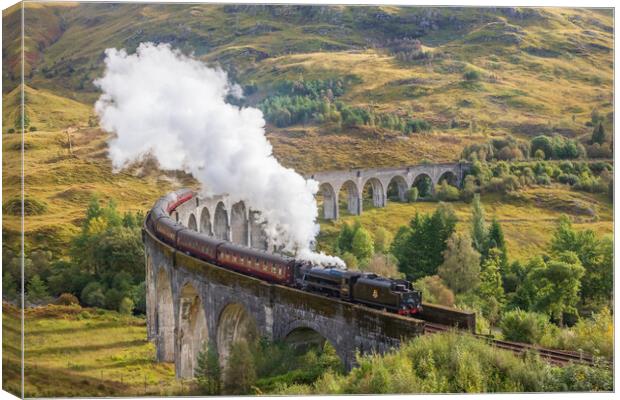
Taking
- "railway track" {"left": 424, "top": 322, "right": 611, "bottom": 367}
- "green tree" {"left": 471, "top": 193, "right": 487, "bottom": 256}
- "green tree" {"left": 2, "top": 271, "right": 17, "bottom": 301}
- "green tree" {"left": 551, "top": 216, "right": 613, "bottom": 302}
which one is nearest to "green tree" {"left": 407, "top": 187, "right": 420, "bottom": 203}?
"green tree" {"left": 471, "top": 193, "right": 487, "bottom": 256}

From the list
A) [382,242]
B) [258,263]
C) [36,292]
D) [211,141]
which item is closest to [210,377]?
[258,263]

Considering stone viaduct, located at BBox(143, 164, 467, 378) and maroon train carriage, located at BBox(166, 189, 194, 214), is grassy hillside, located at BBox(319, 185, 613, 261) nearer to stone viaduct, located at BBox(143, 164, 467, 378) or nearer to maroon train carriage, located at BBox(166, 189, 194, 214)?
maroon train carriage, located at BBox(166, 189, 194, 214)

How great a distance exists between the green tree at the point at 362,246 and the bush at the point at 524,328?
107 ft

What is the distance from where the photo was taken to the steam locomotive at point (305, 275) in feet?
86.7

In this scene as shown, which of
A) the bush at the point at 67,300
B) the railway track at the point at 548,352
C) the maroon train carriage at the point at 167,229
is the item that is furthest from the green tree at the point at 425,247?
the railway track at the point at 548,352

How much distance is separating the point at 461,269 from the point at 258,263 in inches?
953

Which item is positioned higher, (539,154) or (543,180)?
(539,154)

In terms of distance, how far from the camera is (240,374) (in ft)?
87.7

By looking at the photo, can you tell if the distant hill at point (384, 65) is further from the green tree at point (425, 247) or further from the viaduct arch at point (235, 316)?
the viaduct arch at point (235, 316)

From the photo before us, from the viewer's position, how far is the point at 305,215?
4278cm

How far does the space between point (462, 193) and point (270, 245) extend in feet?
159

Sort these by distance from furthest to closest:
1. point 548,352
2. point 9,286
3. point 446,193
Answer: point 446,193, point 9,286, point 548,352

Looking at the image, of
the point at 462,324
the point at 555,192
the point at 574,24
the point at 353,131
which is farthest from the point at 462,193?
the point at 462,324

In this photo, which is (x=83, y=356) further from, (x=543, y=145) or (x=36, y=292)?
(x=543, y=145)
